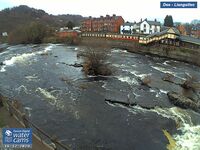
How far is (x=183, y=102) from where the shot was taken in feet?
105

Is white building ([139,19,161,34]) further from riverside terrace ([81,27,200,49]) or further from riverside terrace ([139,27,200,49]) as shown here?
riverside terrace ([139,27,200,49])

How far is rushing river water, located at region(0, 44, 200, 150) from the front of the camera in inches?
925

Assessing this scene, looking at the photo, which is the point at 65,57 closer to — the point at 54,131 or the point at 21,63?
the point at 21,63

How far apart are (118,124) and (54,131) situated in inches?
240

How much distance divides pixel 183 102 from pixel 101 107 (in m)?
9.68

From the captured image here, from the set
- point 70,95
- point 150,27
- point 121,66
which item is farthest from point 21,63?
point 150,27

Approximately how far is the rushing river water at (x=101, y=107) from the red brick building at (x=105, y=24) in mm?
56926

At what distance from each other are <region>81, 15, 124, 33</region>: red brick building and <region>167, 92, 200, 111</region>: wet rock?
74422 mm

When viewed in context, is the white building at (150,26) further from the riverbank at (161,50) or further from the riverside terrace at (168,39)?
the riverbank at (161,50)

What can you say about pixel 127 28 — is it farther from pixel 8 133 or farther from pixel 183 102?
pixel 8 133

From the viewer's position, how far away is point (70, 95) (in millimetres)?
34188

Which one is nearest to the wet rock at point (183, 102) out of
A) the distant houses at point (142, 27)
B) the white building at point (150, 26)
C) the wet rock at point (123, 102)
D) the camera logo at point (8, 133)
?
the wet rock at point (123, 102)

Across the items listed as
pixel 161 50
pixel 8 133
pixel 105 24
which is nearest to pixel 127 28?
pixel 105 24

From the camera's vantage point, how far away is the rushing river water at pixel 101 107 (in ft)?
77.1
